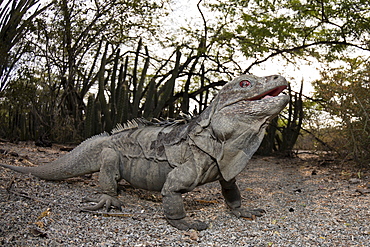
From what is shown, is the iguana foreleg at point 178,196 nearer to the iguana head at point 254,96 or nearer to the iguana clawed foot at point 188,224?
the iguana clawed foot at point 188,224

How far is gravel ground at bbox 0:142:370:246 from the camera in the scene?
3.20m

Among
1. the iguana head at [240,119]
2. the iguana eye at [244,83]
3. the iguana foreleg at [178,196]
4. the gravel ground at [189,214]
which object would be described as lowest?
the gravel ground at [189,214]

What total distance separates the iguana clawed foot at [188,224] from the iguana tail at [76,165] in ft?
5.06

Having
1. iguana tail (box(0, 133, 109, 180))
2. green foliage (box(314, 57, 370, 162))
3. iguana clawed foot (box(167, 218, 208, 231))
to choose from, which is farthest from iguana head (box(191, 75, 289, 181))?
green foliage (box(314, 57, 370, 162))

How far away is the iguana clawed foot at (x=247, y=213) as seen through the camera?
13.2 ft

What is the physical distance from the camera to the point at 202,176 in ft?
12.2

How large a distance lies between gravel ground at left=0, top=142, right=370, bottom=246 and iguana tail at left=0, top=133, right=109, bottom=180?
13 cm

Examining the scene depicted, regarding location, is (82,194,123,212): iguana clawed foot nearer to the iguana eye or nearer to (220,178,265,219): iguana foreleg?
(220,178,265,219): iguana foreleg

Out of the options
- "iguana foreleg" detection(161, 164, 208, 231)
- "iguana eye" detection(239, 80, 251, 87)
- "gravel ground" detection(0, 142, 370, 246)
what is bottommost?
"gravel ground" detection(0, 142, 370, 246)

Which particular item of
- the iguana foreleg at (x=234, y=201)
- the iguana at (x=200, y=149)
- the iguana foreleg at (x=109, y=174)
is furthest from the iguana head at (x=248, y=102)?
the iguana foreleg at (x=109, y=174)

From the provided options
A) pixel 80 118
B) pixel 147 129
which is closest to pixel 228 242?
pixel 147 129

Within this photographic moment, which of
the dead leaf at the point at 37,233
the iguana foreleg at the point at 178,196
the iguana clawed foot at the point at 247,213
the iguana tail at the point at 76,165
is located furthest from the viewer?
the iguana tail at the point at 76,165

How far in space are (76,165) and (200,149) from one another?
1946 millimetres

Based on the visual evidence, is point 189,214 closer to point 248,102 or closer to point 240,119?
point 240,119
